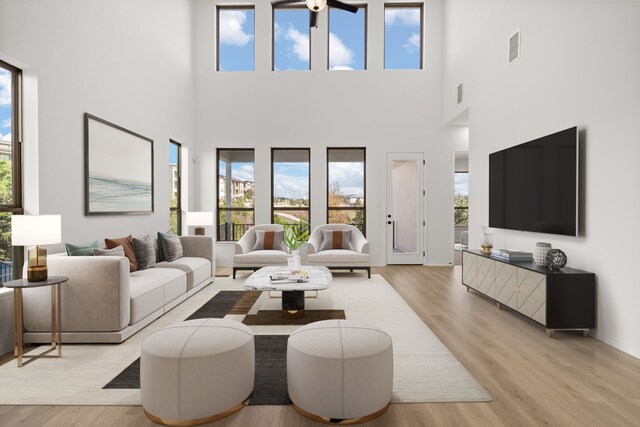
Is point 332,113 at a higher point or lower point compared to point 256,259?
higher

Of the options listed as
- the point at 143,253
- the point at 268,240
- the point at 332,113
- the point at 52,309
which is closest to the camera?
the point at 52,309

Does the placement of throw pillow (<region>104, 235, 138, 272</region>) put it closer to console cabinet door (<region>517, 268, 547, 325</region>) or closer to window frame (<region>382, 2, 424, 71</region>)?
console cabinet door (<region>517, 268, 547, 325</region>)

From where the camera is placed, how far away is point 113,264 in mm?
3043

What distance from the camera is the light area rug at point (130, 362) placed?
2.23 m

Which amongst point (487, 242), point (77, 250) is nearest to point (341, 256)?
point (487, 242)

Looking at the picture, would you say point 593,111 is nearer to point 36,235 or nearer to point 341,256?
point 341,256

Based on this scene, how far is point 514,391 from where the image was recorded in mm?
2316

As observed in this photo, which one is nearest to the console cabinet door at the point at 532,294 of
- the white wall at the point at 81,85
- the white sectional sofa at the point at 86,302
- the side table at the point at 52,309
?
the white sectional sofa at the point at 86,302

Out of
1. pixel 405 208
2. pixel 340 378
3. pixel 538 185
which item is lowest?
pixel 340 378

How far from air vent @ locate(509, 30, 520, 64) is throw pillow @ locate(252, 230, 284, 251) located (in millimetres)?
4304

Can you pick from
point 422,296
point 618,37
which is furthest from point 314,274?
point 618,37

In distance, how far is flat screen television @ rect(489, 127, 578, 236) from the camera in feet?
11.6

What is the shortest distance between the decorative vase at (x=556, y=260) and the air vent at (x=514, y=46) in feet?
8.41

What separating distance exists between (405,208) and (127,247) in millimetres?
5409
